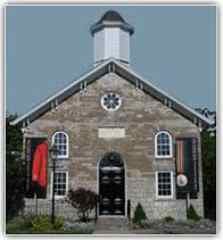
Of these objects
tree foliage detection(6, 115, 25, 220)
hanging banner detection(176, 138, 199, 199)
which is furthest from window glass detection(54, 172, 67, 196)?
hanging banner detection(176, 138, 199, 199)

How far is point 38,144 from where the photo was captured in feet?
69.9

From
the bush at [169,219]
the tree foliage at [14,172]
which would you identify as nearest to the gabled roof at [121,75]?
the tree foliage at [14,172]

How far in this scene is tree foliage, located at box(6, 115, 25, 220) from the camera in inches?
819

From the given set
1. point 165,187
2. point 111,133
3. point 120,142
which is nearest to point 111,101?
point 111,133

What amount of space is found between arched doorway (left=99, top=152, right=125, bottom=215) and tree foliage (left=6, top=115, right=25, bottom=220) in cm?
252

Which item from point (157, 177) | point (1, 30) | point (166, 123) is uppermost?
point (1, 30)

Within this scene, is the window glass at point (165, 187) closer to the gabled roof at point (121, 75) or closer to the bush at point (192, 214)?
the bush at point (192, 214)

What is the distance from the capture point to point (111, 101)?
21969 mm

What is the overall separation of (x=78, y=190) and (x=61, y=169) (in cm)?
92

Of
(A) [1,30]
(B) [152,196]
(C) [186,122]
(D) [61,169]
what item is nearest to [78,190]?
(D) [61,169]

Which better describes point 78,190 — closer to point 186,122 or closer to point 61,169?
point 61,169

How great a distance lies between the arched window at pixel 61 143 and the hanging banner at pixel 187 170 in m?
3.51

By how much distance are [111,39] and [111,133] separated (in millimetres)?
4093

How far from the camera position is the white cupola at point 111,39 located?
23672 mm
